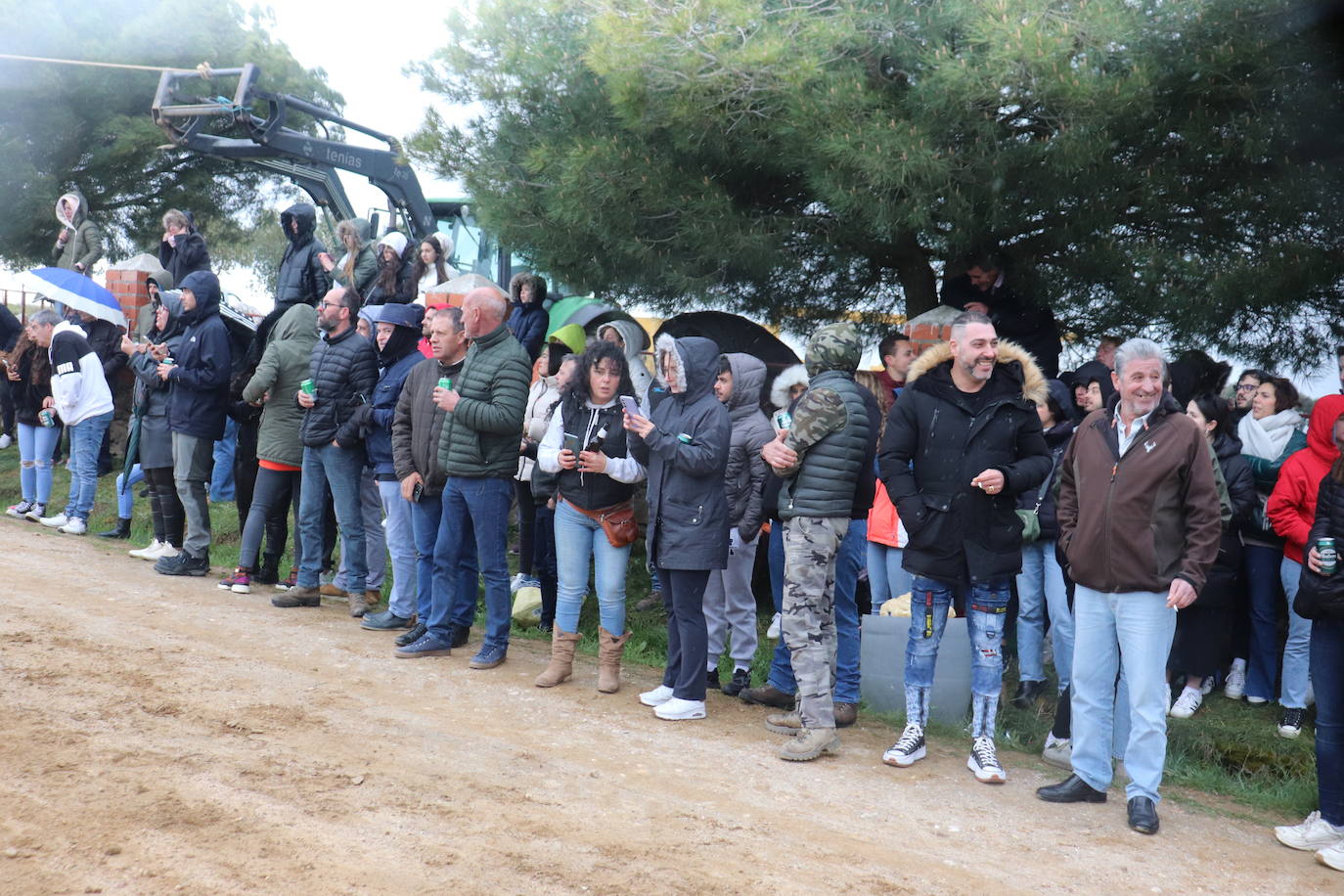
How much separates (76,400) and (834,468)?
7.34 m

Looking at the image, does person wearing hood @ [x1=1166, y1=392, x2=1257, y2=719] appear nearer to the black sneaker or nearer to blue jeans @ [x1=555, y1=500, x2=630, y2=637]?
the black sneaker

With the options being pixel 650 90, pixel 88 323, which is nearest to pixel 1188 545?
pixel 650 90

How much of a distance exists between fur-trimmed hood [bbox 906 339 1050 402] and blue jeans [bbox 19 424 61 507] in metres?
8.27

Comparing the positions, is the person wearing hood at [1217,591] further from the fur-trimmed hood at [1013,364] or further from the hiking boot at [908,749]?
the hiking boot at [908,749]

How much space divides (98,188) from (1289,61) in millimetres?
17407

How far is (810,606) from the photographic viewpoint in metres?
5.36

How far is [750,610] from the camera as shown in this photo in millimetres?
6594

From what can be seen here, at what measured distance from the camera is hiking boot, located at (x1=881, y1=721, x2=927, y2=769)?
207 inches

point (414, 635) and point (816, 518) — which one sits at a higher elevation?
point (816, 518)

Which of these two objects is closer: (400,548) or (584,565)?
(584,565)

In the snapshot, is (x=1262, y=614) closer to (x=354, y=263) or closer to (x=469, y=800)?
→ (x=469, y=800)

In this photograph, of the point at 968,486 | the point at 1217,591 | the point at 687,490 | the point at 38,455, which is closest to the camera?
the point at 968,486

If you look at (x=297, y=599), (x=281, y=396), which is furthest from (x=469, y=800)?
(x=281, y=396)

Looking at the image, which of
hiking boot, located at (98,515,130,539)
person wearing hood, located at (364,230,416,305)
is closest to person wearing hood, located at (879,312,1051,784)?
person wearing hood, located at (364,230,416,305)
